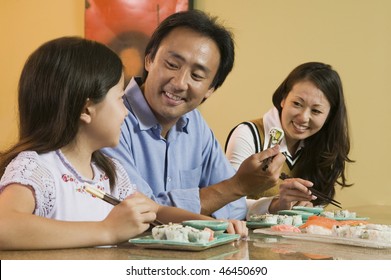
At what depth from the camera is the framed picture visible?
3.79 metres

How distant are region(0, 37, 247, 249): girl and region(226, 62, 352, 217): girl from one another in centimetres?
117

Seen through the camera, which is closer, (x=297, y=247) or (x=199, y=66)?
(x=297, y=247)

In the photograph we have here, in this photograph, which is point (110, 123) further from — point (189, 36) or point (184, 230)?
point (189, 36)

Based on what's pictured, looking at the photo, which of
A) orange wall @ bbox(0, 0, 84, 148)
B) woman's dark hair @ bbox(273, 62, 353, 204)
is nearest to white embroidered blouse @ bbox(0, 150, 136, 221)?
woman's dark hair @ bbox(273, 62, 353, 204)

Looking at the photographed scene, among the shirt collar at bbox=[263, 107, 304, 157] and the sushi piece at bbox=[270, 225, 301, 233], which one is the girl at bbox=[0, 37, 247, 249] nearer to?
the sushi piece at bbox=[270, 225, 301, 233]

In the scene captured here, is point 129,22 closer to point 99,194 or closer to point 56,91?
point 56,91

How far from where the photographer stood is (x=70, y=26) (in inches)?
158

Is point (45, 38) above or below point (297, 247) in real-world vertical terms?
above

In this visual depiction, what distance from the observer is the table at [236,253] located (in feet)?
3.50

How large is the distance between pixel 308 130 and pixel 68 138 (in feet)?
4.87

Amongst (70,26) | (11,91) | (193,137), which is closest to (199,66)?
(193,137)

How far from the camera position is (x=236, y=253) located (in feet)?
3.76
